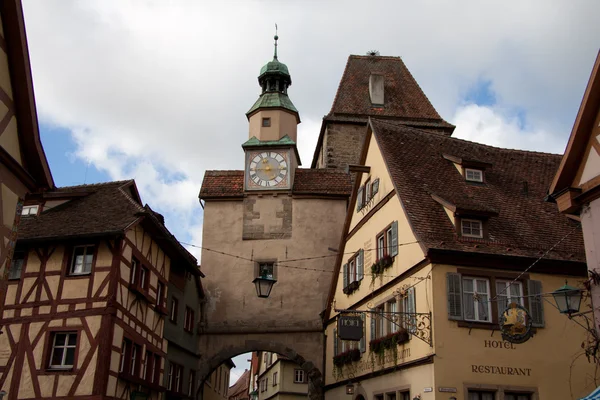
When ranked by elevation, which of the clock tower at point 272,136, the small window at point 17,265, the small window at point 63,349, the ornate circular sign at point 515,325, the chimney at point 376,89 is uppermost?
the chimney at point 376,89

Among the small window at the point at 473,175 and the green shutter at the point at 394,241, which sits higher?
the small window at the point at 473,175

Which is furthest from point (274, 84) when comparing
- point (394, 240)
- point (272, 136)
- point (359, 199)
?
point (394, 240)

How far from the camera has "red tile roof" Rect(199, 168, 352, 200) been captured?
27.6m

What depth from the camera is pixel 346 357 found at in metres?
21.2

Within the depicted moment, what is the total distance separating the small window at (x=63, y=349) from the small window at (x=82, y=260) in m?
1.59

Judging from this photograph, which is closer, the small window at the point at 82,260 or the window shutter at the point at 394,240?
the small window at the point at 82,260

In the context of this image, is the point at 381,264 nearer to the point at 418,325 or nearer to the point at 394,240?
the point at 394,240

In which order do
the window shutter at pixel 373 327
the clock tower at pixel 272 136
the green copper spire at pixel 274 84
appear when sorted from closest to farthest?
the window shutter at pixel 373 327 → the clock tower at pixel 272 136 → the green copper spire at pixel 274 84

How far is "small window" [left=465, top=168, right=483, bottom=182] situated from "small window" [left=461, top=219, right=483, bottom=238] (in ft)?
9.78

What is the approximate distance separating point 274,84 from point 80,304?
16.0m

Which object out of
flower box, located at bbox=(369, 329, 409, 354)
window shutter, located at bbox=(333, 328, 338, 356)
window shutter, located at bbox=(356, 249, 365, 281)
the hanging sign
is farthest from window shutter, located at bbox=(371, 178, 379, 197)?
window shutter, located at bbox=(333, 328, 338, 356)

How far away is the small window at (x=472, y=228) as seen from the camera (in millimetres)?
16656

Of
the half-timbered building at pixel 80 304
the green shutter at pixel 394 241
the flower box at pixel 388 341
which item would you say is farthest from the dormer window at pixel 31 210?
the flower box at pixel 388 341

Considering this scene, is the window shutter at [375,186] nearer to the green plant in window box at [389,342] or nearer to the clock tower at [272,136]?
the green plant in window box at [389,342]
